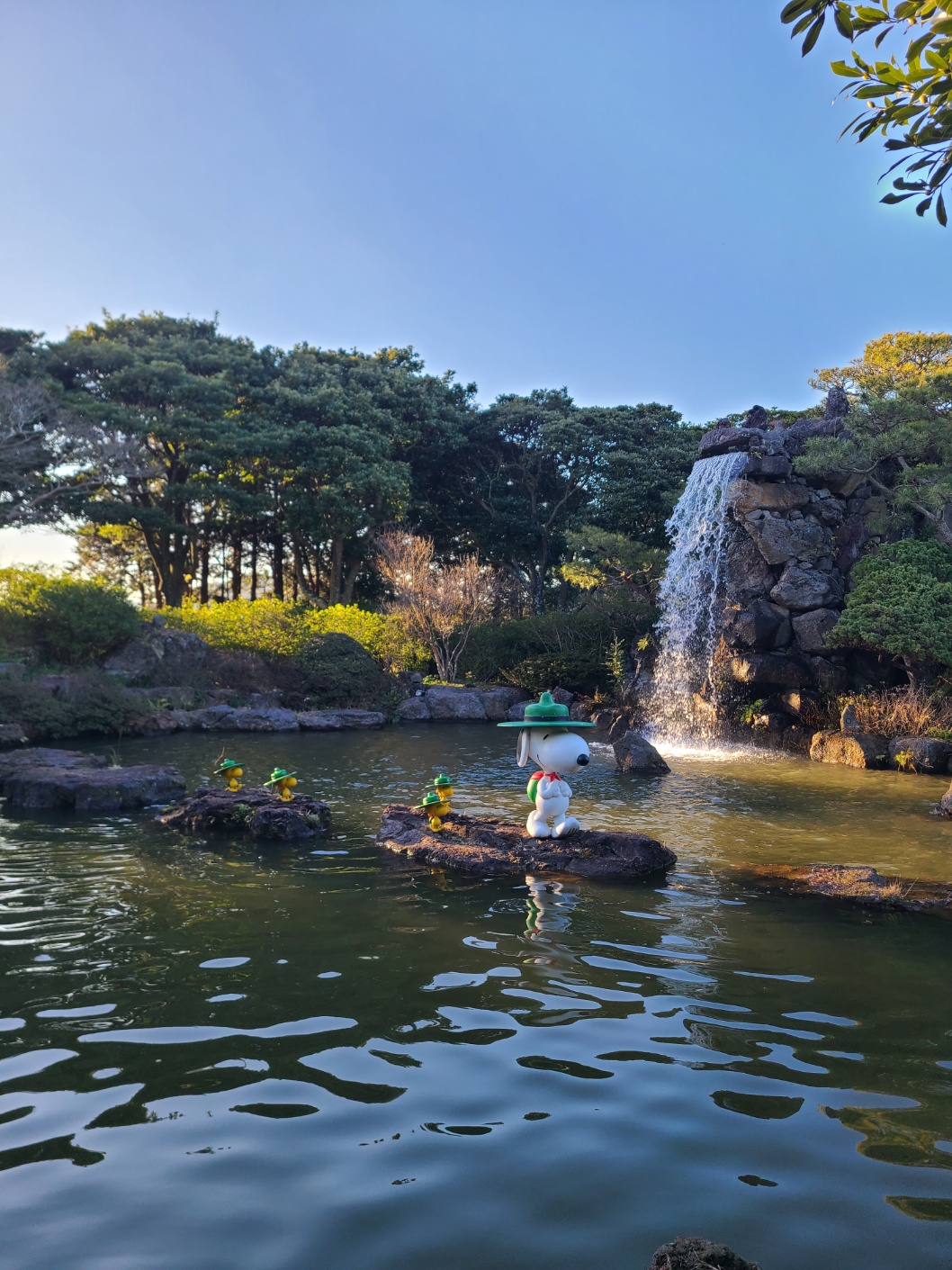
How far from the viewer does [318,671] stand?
20578 mm

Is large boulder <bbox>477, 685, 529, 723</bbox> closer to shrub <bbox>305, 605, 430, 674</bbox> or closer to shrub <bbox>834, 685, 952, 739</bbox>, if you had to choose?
shrub <bbox>305, 605, 430, 674</bbox>

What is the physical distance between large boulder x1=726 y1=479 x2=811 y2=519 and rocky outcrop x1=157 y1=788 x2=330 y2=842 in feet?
40.2

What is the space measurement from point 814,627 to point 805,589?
33.1 inches

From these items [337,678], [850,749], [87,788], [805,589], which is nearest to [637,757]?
[850,749]

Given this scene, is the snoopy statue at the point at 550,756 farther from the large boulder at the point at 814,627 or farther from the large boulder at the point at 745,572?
the large boulder at the point at 745,572

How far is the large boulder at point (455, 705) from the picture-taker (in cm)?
2052

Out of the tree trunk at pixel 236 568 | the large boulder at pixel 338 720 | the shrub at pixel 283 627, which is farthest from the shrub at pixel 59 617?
the tree trunk at pixel 236 568

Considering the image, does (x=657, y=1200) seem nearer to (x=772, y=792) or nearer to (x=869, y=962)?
(x=869, y=962)

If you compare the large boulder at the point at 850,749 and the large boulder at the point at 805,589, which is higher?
the large boulder at the point at 805,589

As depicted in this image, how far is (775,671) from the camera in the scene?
53.4 feet

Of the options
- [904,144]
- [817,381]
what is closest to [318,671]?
[904,144]

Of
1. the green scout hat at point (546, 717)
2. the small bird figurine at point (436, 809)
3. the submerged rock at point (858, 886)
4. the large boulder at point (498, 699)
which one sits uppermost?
the green scout hat at point (546, 717)

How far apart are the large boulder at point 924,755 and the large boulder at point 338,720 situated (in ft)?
32.8

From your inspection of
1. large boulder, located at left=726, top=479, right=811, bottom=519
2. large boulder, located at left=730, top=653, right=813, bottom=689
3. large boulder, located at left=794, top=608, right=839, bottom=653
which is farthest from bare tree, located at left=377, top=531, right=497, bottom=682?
large boulder, located at left=794, top=608, right=839, bottom=653
